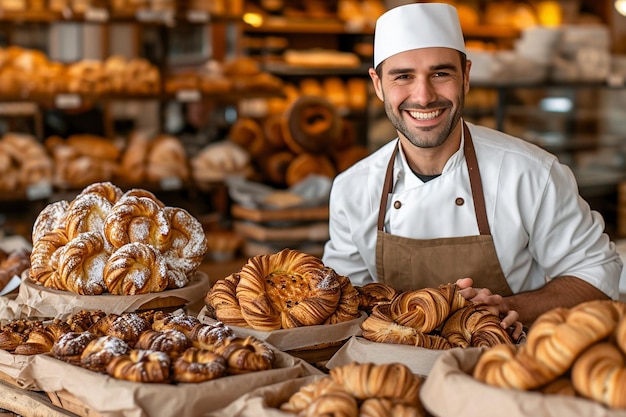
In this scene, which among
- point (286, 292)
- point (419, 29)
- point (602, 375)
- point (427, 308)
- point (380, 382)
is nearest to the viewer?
point (602, 375)

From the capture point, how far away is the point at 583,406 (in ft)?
4.06

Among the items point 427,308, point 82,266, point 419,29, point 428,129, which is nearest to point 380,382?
point 427,308

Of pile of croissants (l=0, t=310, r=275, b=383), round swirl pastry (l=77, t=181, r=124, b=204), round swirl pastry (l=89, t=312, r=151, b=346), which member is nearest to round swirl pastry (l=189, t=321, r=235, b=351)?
pile of croissants (l=0, t=310, r=275, b=383)

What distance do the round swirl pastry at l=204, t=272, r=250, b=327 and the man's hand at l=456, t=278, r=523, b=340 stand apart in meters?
0.52

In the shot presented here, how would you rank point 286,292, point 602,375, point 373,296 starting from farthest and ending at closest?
point 373,296 < point 286,292 < point 602,375

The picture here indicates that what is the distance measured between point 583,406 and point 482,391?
6.0 inches

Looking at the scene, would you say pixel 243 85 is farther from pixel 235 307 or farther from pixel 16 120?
pixel 235 307

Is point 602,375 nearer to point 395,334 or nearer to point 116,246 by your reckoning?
point 395,334

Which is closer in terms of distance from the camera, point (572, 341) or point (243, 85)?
point (572, 341)

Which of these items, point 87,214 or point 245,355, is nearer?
point 245,355

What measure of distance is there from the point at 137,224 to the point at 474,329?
918mm

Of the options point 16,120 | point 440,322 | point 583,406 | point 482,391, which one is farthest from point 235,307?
point 16,120

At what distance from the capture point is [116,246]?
219 cm

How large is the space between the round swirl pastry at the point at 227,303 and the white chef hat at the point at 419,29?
83cm
